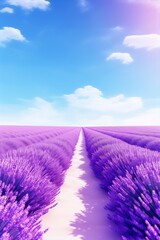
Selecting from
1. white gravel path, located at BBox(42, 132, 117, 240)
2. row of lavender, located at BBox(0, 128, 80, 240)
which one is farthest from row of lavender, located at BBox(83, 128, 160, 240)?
row of lavender, located at BBox(0, 128, 80, 240)

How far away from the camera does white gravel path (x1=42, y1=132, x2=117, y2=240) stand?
10.0 ft

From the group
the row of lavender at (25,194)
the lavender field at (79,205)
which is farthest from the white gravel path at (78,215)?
the row of lavender at (25,194)

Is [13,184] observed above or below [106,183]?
above

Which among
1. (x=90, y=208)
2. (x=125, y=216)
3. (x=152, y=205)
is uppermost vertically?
(x=152, y=205)

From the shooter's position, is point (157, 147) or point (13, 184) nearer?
point (13, 184)

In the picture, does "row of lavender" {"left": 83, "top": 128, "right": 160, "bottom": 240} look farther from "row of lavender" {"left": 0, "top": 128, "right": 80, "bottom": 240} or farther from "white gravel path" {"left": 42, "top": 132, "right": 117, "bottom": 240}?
"row of lavender" {"left": 0, "top": 128, "right": 80, "bottom": 240}

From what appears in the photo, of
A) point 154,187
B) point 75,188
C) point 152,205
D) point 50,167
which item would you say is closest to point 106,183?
point 75,188

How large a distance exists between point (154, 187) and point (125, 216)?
0.44m

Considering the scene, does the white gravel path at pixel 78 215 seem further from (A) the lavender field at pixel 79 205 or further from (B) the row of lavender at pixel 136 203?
(B) the row of lavender at pixel 136 203

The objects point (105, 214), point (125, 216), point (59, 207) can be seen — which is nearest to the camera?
point (125, 216)

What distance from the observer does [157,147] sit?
9.47 meters

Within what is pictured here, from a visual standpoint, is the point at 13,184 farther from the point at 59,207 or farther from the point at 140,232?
the point at 140,232

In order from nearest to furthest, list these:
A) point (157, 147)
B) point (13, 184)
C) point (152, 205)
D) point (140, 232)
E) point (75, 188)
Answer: point (140, 232)
point (152, 205)
point (13, 184)
point (75, 188)
point (157, 147)

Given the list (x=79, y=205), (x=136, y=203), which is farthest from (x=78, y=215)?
(x=136, y=203)
